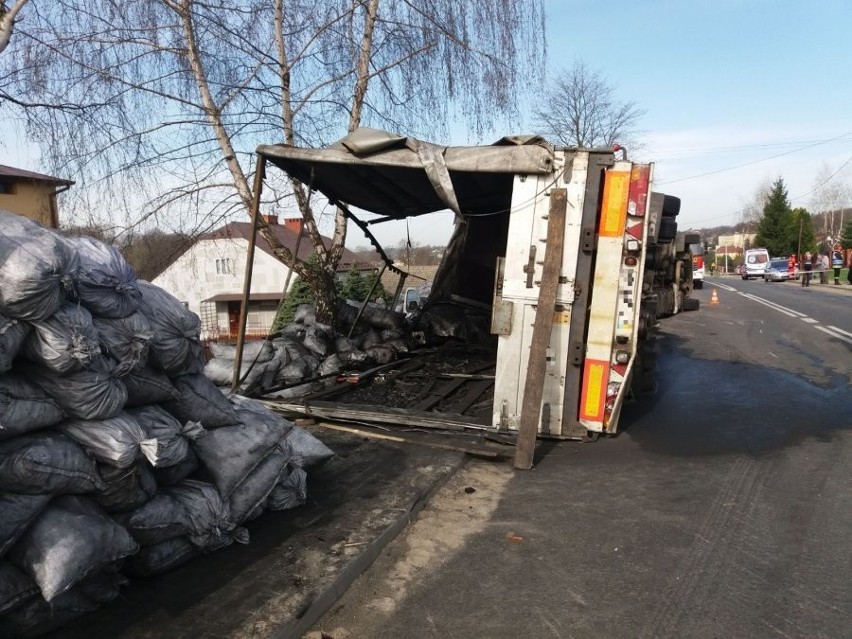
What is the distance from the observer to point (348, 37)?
29.3 ft

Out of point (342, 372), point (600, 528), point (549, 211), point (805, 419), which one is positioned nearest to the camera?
point (600, 528)

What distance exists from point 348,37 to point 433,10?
134 centimetres

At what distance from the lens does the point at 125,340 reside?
3.00m

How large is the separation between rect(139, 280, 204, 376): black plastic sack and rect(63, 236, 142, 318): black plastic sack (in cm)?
15

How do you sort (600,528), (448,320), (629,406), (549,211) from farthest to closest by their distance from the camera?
(448,320) < (629,406) < (549,211) < (600,528)

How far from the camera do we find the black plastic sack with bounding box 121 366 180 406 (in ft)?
10.2

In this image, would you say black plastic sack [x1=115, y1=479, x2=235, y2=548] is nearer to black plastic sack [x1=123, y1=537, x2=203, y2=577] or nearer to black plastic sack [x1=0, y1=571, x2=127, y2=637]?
black plastic sack [x1=123, y1=537, x2=203, y2=577]

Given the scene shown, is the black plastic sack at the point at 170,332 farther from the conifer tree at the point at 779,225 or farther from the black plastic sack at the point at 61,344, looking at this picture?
the conifer tree at the point at 779,225

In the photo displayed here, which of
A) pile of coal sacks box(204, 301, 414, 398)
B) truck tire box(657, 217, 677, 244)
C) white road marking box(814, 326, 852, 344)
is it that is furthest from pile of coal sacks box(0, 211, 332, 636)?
white road marking box(814, 326, 852, 344)

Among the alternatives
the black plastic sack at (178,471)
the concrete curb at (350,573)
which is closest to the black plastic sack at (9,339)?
the black plastic sack at (178,471)

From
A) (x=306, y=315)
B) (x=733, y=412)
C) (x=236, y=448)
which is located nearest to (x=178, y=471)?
(x=236, y=448)

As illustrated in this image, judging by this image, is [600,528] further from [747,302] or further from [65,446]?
[747,302]

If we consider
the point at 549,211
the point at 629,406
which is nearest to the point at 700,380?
the point at 629,406

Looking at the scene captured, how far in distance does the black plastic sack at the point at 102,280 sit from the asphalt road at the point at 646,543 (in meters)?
1.82
